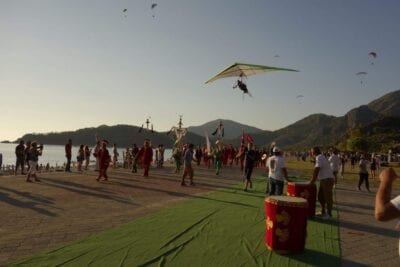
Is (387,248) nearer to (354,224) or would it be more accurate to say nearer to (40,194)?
(354,224)

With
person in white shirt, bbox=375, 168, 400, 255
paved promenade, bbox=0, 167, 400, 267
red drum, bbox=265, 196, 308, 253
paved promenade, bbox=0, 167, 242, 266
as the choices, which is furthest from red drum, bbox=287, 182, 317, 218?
person in white shirt, bbox=375, 168, 400, 255

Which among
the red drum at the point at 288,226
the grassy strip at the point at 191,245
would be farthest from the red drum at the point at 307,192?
the red drum at the point at 288,226

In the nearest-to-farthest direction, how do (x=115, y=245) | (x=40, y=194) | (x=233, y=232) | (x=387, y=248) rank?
(x=115, y=245) < (x=387, y=248) < (x=233, y=232) < (x=40, y=194)

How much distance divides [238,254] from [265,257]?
457 mm

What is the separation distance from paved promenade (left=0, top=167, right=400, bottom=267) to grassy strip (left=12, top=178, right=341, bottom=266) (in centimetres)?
40

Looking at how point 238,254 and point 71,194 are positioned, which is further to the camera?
point 71,194

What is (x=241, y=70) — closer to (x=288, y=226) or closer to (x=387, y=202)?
(x=288, y=226)

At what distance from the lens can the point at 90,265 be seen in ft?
19.8

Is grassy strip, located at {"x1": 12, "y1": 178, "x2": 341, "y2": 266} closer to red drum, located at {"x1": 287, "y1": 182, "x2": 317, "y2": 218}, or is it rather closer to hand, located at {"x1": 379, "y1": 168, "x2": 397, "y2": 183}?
red drum, located at {"x1": 287, "y1": 182, "x2": 317, "y2": 218}

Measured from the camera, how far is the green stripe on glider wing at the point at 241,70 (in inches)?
890

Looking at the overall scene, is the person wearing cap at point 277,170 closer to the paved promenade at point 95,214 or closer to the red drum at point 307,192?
the red drum at point 307,192

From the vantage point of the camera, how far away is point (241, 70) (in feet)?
78.8

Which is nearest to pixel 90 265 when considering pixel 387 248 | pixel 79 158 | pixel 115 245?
pixel 115 245

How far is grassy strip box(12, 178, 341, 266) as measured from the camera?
639 centimetres
